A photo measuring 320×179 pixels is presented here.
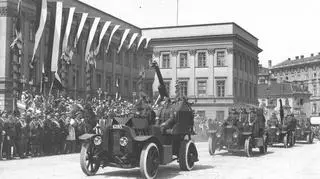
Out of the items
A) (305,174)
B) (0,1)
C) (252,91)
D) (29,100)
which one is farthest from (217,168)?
(252,91)

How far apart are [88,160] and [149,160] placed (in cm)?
173

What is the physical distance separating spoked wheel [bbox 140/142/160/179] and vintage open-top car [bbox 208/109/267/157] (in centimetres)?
689

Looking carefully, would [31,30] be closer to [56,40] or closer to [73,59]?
[73,59]

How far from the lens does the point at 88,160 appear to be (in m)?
13.1

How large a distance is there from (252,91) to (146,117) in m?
58.7

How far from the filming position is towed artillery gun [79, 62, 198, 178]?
12.5 meters

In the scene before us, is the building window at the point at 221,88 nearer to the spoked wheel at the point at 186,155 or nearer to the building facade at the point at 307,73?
the spoked wheel at the point at 186,155

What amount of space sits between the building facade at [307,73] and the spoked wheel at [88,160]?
10487cm

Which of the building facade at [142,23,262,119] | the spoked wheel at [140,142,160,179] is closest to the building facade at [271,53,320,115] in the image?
the building facade at [142,23,262,119]

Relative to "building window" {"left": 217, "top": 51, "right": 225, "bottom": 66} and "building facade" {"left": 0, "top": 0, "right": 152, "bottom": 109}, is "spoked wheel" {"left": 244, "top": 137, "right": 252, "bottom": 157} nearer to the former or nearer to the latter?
"building facade" {"left": 0, "top": 0, "right": 152, "bottom": 109}

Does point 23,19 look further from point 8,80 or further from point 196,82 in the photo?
point 196,82

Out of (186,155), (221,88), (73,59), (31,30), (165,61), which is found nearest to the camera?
(186,155)

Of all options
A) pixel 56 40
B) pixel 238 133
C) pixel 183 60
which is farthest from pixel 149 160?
pixel 183 60

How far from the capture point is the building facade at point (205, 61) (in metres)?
59.9
